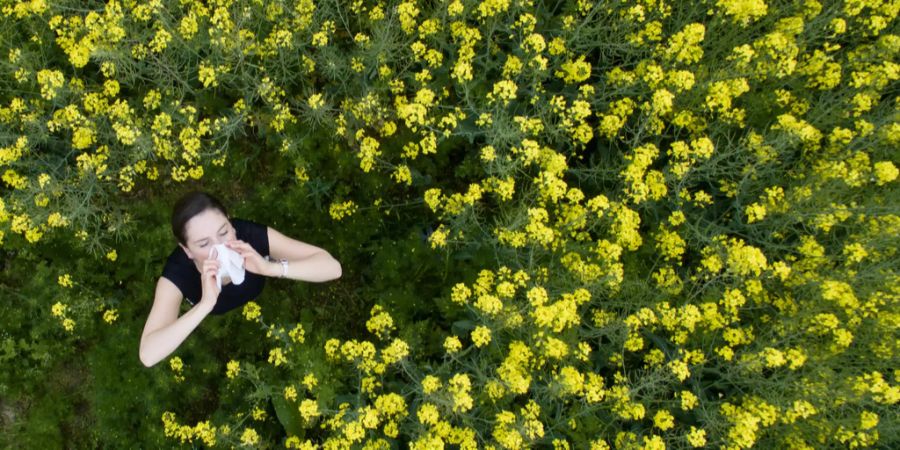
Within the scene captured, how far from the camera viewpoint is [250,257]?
3.73 metres

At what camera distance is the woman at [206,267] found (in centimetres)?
365

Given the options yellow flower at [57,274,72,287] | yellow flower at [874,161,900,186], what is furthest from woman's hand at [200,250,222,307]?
yellow flower at [874,161,900,186]

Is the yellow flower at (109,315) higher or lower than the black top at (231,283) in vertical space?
lower

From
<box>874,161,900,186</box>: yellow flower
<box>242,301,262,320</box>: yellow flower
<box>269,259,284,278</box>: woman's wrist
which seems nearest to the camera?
<box>269,259,284,278</box>: woman's wrist

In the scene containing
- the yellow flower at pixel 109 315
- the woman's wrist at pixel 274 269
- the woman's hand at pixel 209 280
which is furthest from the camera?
the yellow flower at pixel 109 315

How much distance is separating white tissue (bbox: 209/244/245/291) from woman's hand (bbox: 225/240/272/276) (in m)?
0.03

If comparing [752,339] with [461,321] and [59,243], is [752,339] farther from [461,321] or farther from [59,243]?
[59,243]

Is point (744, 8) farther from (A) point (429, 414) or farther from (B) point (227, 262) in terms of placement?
(B) point (227, 262)

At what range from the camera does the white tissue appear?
11.8 feet

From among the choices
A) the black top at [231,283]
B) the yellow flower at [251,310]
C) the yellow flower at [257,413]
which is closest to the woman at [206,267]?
the black top at [231,283]

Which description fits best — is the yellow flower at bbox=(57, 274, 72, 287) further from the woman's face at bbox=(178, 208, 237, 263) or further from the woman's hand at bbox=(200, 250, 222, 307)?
the woman's hand at bbox=(200, 250, 222, 307)

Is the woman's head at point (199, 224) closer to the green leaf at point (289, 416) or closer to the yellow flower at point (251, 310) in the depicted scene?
the yellow flower at point (251, 310)

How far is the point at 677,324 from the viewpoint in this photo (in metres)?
4.58

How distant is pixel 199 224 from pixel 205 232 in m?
0.06
